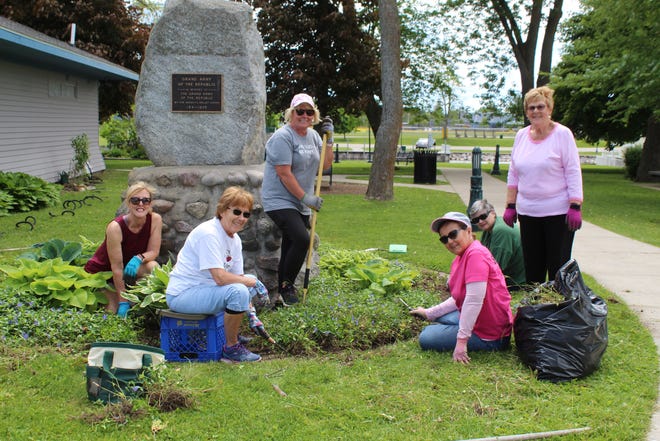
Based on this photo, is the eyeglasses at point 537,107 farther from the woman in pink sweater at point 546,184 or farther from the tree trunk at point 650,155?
the tree trunk at point 650,155

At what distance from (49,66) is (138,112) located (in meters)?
12.3

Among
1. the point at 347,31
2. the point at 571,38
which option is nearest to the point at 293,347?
the point at 347,31

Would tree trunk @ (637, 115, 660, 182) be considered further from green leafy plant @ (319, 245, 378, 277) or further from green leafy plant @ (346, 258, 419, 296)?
green leafy plant @ (346, 258, 419, 296)

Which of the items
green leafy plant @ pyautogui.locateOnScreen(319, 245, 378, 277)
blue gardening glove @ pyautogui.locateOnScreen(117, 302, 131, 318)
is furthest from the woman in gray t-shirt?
blue gardening glove @ pyautogui.locateOnScreen(117, 302, 131, 318)

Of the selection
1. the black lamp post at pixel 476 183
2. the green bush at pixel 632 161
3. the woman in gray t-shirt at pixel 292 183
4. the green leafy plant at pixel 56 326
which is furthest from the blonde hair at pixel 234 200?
the green bush at pixel 632 161

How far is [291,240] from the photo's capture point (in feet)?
18.1

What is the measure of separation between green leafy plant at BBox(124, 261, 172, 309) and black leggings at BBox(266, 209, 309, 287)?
1.03 metres

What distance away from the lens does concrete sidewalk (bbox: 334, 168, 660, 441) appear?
5.85 metres

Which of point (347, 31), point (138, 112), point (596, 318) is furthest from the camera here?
point (347, 31)

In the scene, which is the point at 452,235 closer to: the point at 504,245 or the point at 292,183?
the point at 292,183

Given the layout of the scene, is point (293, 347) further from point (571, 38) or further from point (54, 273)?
point (571, 38)

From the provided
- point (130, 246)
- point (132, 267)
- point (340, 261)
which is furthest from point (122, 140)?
point (132, 267)

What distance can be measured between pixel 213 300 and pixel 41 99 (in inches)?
574

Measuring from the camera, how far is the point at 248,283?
4.63 metres
